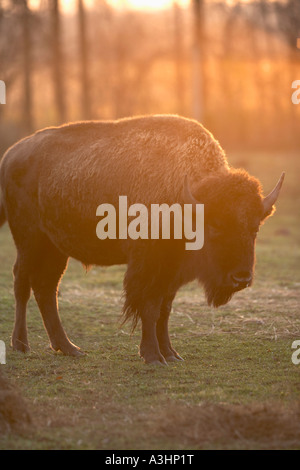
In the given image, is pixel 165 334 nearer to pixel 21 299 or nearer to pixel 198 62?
pixel 21 299

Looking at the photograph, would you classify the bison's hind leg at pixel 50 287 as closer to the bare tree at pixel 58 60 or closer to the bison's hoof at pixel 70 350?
the bison's hoof at pixel 70 350

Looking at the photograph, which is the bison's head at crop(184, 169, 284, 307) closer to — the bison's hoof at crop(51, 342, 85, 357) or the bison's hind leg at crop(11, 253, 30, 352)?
the bison's hoof at crop(51, 342, 85, 357)

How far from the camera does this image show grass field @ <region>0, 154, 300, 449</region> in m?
4.46

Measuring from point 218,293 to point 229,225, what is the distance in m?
0.67

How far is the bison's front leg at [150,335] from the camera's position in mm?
6309

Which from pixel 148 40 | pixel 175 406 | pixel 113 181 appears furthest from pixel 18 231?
pixel 148 40

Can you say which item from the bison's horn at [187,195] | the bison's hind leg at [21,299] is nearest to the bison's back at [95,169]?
the bison's horn at [187,195]

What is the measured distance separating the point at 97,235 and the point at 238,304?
274 cm

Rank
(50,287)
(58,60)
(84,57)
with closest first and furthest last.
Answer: (50,287) < (58,60) < (84,57)

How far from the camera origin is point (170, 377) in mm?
5895

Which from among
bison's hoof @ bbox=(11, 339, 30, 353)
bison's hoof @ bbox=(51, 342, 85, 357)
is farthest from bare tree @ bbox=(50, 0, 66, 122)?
bison's hoof @ bbox=(51, 342, 85, 357)

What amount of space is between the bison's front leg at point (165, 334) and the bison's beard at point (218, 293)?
433 mm

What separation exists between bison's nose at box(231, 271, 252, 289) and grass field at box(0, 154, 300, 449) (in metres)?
0.77

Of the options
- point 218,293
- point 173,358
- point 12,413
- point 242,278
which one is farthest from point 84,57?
point 12,413
